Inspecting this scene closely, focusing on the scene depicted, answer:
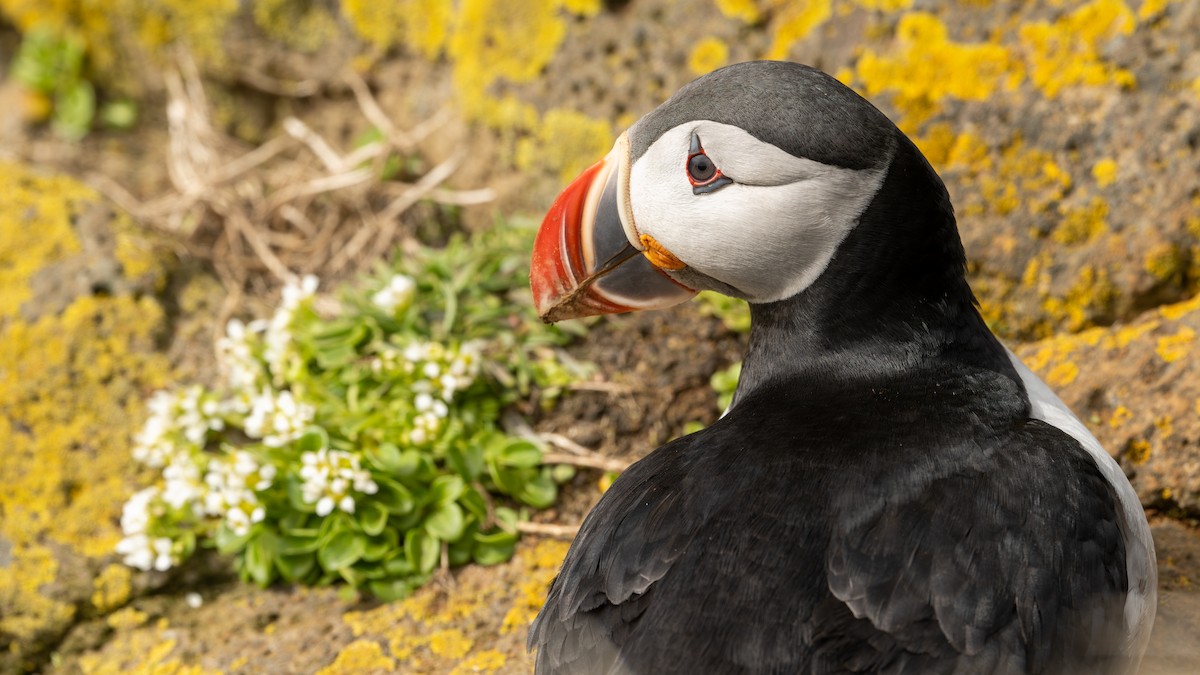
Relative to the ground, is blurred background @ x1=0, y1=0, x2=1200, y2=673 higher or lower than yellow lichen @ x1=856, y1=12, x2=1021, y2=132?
lower

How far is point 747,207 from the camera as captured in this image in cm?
227

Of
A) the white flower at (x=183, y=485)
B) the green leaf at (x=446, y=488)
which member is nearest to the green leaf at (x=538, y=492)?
the green leaf at (x=446, y=488)

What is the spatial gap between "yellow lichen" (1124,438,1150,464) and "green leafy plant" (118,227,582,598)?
1.71 metres

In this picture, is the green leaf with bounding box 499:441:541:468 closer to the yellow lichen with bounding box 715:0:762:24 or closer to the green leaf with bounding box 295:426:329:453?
the green leaf with bounding box 295:426:329:453

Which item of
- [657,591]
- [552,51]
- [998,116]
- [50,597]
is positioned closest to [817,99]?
[657,591]

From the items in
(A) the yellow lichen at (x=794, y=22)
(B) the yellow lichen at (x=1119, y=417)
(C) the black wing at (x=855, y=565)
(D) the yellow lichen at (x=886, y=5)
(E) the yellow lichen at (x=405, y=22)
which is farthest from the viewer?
(E) the yellow lichen at (x=405, y=22)

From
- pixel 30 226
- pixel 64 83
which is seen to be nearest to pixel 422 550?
pixel 30 226

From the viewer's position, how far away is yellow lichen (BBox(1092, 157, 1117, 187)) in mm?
3549

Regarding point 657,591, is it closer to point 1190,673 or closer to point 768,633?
point 768,633

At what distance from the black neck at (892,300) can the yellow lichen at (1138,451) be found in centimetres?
80

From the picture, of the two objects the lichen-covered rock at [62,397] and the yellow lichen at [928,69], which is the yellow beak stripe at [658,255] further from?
the lichen-covered rock at [62,397]

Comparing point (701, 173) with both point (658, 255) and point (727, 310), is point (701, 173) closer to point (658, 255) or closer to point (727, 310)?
point (658, 255)

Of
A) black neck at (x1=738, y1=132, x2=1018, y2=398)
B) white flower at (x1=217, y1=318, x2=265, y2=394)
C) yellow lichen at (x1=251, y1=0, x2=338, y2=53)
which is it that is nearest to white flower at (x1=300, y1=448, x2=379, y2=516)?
white flower at (x1=217, y1=318, x2=265, y2=394)

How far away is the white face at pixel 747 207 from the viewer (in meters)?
2.24
